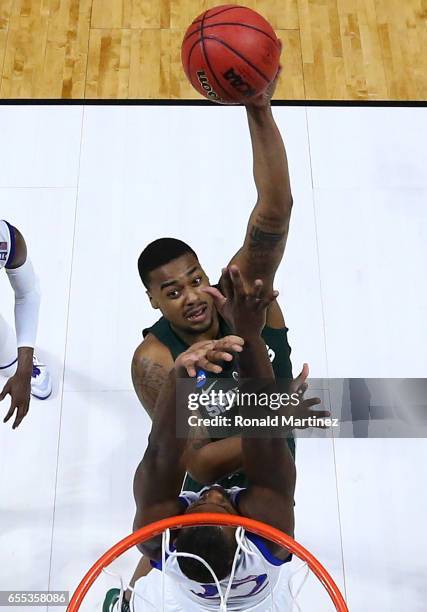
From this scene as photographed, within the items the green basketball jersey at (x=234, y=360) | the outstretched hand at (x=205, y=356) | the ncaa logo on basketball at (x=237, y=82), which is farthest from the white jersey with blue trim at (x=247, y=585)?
the ncaa logo on basketball at (x=237, y=82)

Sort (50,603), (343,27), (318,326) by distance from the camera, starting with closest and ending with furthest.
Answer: (50,603), (318,326), (343,27)

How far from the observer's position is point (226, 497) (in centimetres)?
230

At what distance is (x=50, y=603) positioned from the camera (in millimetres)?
2328

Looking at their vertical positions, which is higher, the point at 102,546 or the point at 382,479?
the point at 382,479

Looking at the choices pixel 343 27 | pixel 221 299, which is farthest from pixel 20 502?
pixel 343 27

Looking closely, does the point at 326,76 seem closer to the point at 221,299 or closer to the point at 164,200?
the point at 164,200

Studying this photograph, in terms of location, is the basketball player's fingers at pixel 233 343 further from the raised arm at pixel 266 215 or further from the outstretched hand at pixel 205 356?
the raised arm at pixel 266 215

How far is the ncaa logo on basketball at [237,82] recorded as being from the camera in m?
2.35

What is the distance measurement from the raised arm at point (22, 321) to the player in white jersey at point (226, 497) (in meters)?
0.47

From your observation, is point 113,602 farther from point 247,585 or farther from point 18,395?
point 18,395

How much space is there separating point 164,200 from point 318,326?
0.76 meters

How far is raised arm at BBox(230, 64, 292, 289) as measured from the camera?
2742 millimetres

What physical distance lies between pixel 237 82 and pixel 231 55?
80 millimetres

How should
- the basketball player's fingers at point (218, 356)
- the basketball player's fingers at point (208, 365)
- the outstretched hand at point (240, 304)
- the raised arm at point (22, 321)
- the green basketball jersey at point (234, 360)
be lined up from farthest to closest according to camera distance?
1. the raised arm at point (22, 321)
2. the green basketball jersey at point (234, 360)
3. the basketball player's fingers at point (208, 365)
4. the basketball player's fingers at point (218, 356)
5. the outstretched hand at point (240, 304)
